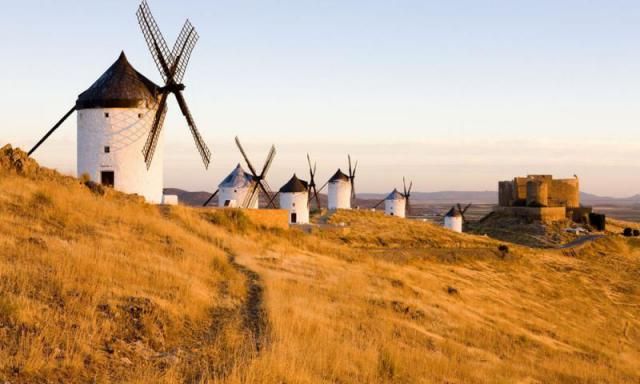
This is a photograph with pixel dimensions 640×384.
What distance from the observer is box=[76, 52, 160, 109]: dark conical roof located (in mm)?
22750

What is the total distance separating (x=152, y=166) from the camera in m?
23.8

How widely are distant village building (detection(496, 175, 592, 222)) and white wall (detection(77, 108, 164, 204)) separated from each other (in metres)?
37.1

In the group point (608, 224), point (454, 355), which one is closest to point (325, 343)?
point (454, 355)

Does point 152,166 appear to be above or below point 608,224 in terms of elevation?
above

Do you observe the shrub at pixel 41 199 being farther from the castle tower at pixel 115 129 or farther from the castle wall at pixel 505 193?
the castle wall at pixel 505 193

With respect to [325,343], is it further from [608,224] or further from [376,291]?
[608,224]

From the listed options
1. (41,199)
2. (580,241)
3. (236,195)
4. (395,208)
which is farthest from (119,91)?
(395,208)

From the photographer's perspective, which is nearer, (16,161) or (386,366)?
(386,366)

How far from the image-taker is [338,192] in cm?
5369

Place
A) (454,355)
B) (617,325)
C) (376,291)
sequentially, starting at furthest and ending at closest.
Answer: (617,325) < (376,291) < (454,355)

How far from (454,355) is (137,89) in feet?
57.3

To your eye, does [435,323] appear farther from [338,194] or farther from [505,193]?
[505,193]

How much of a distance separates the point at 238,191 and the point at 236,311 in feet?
95.7

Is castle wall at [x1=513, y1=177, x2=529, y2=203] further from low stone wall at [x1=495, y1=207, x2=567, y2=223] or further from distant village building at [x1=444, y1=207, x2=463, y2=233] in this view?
distant village building at [x1=444, y1=207, x2=463, y2=233]
